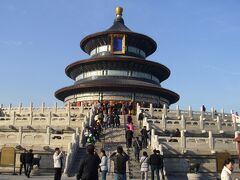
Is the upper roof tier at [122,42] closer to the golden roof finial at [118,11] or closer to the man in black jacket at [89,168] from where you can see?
the golden roof finial at [118,11]

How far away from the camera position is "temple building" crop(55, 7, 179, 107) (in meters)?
45.6

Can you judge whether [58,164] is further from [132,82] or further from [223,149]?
[132,82]

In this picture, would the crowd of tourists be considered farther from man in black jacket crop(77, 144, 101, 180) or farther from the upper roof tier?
the upper roof tier

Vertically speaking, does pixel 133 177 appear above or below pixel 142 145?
below

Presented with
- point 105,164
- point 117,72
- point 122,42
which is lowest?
point 105,164

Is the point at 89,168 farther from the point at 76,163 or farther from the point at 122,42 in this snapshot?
the point at 122,42

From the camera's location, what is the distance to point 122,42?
51000 millimetres

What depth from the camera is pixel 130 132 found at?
22375 millimetres

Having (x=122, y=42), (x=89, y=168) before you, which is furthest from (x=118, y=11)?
(x=89, y=168)

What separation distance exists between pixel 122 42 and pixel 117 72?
16.2 feet

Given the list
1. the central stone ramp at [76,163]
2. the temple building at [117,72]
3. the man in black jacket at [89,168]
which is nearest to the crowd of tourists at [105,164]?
the man in black jacket at [89,168]

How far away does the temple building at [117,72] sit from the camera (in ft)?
150

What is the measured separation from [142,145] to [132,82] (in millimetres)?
23090

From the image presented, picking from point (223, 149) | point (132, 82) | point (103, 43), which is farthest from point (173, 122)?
point (103, 43)
